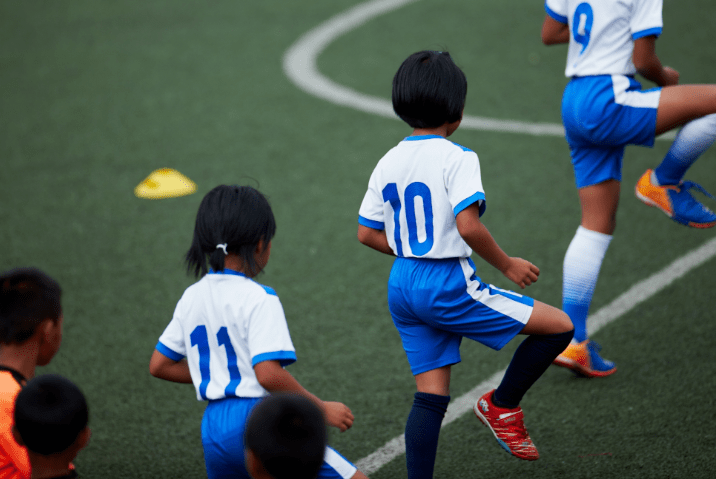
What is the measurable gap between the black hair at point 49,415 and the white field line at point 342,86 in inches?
207

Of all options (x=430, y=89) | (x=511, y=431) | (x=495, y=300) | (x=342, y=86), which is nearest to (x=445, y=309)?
(x=495, y=300)

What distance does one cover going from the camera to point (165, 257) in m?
5.00

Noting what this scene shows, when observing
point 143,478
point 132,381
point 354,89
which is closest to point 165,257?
point 132,381

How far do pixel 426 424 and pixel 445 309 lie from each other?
0.39 meters

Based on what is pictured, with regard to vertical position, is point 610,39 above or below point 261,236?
above

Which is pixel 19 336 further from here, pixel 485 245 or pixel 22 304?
pixel 485 245

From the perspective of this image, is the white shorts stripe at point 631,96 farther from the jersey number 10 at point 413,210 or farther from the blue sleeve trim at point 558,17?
the jersey number 10 at point 413,210

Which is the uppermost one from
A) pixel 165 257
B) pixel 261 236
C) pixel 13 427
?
pixel 261 236

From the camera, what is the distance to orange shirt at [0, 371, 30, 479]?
2.05 m

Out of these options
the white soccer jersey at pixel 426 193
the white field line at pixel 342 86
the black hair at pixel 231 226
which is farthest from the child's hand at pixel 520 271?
the white field line at pixel 342 86

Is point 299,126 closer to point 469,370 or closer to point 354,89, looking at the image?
point 354,89

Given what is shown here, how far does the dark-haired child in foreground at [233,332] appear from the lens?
215 centimetres

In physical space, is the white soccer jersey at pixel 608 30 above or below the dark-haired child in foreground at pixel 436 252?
above

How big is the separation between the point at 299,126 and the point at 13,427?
5.26m
